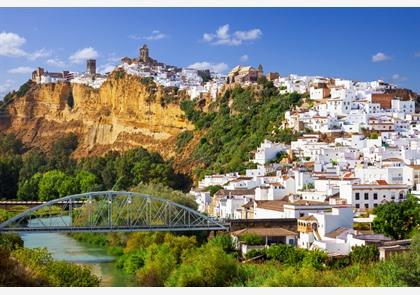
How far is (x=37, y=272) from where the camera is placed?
→ 12.5 meters

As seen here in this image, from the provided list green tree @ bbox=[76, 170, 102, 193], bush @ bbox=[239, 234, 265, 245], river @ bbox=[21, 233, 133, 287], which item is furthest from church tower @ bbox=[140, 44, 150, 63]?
bush @ bbox=[239, 234, 265, 245]

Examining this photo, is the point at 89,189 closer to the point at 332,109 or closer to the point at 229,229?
the point at 332,109

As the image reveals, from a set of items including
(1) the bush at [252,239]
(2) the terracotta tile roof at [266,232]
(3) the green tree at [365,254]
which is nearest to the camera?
(3) the green tree at [365,254]

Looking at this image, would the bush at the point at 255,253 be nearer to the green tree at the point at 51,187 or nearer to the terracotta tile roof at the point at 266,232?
the terracotta tile roof at the point at 266,232

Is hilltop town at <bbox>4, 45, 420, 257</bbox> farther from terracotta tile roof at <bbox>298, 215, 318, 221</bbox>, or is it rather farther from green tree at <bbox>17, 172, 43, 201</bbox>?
green tree at <bbox>17, 172, 43, 201</bbox>

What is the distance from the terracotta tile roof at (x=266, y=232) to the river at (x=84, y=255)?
261 cm

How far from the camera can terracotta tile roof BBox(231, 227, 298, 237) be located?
60.6 feet

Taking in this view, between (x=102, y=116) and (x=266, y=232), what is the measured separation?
30.9 metres

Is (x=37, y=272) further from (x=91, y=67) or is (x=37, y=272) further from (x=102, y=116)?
(x=91, y=67)

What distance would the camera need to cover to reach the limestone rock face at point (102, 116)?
44375 millimetres

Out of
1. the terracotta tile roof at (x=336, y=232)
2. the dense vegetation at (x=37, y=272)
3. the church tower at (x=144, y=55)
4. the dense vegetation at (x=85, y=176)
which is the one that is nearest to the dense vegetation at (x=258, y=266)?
the terracotta tile roof at (x=336, y=232)

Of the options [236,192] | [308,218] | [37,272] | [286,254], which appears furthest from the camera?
[236,192]

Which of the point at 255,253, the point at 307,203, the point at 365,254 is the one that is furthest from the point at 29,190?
the point at 365,254
